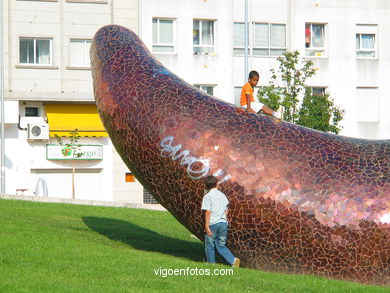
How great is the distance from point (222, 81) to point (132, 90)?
27.5 m

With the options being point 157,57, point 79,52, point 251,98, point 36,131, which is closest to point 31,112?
point 36,131

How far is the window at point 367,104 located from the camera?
144ft

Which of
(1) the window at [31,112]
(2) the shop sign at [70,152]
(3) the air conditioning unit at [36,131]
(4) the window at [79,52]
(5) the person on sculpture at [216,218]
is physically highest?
(4) the window at [79,52]

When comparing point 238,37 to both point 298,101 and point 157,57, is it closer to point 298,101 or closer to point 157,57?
point 157,57

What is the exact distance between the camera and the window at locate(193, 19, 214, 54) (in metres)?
42.2

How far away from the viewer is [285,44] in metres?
43.2

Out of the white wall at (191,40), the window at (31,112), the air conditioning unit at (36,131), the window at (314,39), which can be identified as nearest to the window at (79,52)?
the window at (31,112)

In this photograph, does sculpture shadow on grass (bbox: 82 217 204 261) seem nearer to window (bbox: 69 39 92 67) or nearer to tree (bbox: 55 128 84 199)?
tree (bbox: 55 128 84 199)

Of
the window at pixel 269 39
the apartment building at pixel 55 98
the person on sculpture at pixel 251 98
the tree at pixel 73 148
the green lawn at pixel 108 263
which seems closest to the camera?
the green lawn at pixel 108 263

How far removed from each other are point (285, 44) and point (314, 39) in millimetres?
1592

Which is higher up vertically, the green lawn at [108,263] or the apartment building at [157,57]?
the apartment building at [157,57]

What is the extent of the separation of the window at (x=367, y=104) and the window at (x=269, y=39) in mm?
4595

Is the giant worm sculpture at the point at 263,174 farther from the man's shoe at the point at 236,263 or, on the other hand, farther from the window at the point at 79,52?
the window at the point at 79,52

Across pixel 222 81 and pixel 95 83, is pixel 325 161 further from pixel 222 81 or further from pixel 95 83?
pixel 222 81
